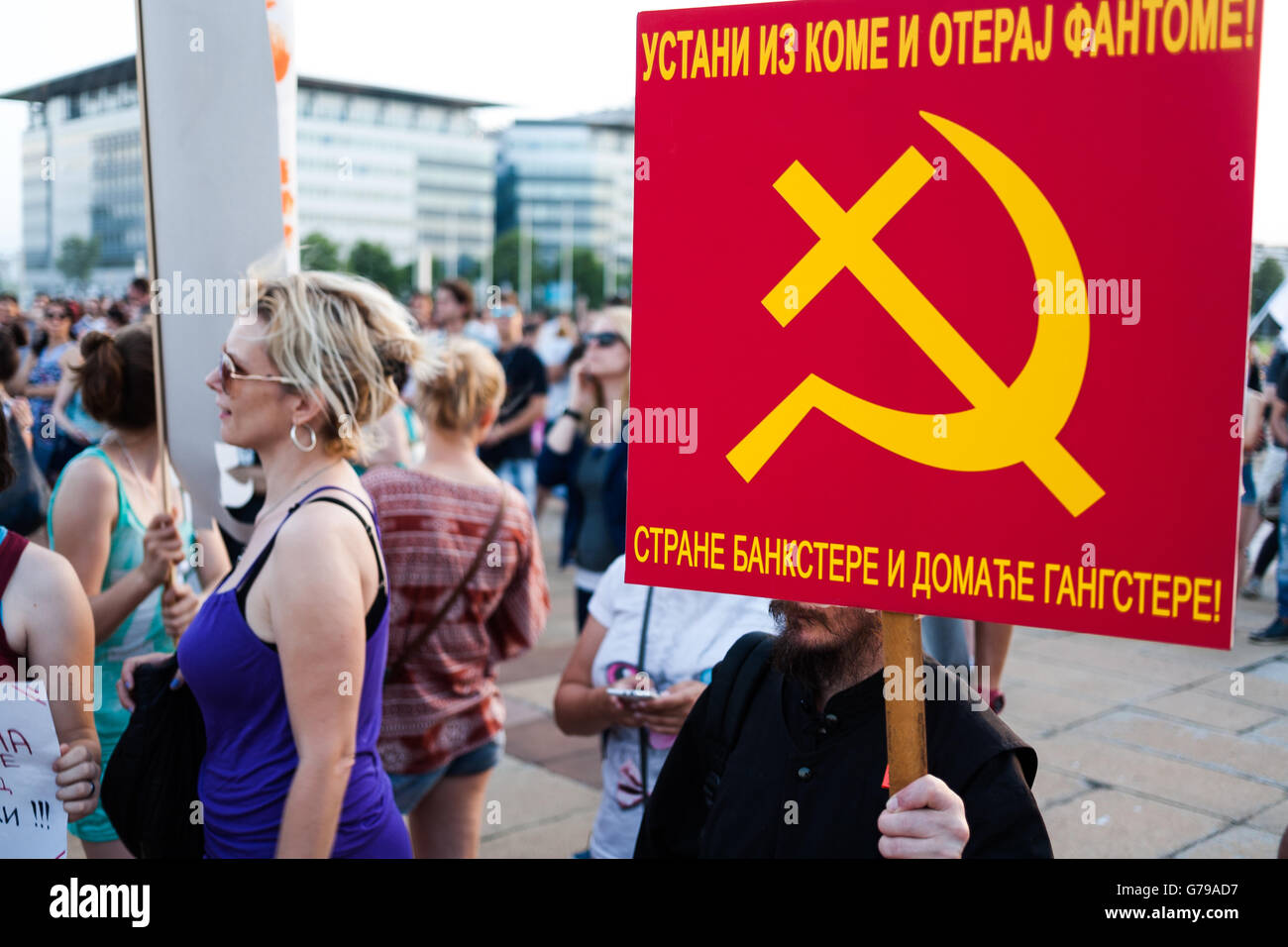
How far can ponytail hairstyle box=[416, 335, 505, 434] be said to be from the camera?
3.60 m

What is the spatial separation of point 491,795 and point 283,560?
3000 millimetres

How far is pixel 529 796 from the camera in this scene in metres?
4.84

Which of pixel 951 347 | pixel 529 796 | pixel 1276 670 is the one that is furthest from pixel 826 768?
pixel 1276 670

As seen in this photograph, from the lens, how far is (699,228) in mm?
1618

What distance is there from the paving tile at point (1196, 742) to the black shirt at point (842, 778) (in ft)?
12.5

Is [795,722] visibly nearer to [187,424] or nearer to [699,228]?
[699,228]

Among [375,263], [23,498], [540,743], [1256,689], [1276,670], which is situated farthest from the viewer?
[375,263]

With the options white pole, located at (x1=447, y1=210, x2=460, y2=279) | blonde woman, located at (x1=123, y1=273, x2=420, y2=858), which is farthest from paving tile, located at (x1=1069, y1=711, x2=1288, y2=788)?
white pole, located at (x1=447, y1=210, x2=460, y2=279)

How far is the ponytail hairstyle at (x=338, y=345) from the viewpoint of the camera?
233 centimetres

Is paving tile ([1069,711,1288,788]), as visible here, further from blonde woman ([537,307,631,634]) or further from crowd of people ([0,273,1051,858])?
crowd of people ([0,273,1051,858])

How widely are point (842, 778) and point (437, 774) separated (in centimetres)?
183

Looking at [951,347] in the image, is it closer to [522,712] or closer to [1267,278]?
[522,712]
